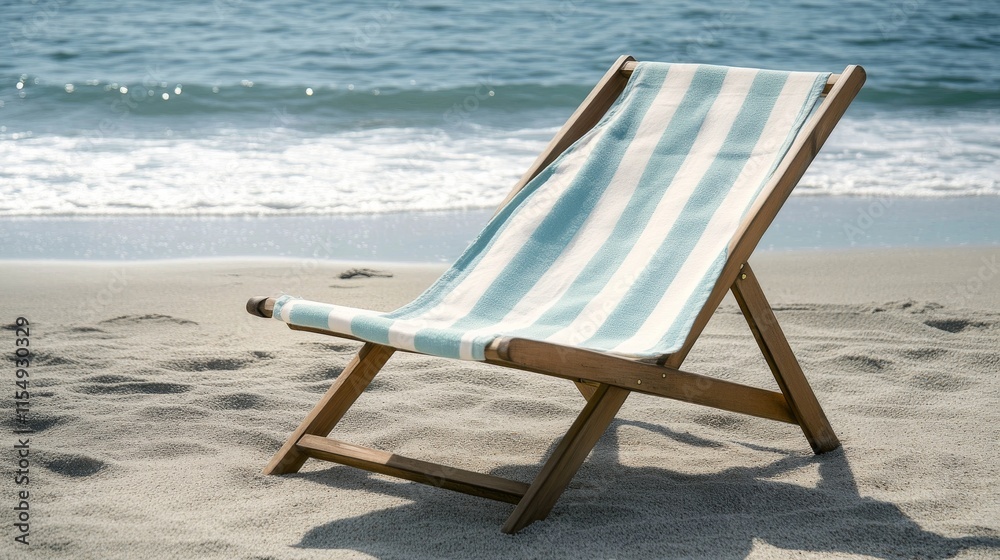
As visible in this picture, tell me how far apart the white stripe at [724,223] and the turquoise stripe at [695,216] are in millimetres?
17

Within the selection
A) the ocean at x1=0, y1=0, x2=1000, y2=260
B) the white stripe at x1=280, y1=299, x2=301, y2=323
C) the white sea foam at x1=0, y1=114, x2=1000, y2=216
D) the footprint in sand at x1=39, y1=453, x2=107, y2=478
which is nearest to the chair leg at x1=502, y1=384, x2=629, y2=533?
the white stripe at x1=280, y1=299, x2=301, y2=323

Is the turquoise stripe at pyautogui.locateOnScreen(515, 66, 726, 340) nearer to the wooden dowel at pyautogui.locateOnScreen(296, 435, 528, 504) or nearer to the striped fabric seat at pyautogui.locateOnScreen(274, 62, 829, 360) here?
the striped fabric seat at pyautogui.locateOnScreen(274, 62, 829, 360)

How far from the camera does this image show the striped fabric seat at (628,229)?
7.20ft

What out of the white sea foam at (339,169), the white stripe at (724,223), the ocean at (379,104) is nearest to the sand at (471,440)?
the white stripe at (724,223)

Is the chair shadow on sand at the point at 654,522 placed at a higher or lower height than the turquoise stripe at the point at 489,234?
lower

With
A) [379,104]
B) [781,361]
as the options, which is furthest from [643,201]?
[379,104]

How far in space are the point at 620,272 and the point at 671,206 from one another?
0.27 metres

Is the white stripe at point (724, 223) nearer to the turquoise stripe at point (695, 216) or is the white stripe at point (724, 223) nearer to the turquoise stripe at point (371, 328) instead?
the turquoise stripe at point (695, 216)

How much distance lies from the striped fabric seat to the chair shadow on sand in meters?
0.39

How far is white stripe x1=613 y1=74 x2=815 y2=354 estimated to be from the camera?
2191mm

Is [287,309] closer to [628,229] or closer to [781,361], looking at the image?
[628,229]

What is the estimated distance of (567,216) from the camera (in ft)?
8.78

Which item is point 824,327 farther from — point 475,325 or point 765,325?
point 475,325

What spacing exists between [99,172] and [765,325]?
508cm
